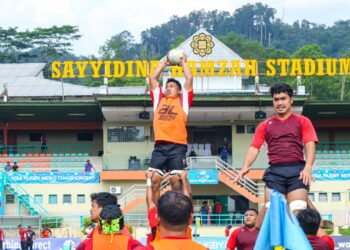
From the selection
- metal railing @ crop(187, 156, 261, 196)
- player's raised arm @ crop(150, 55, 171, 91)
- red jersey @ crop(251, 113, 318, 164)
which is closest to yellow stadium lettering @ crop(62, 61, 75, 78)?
metal railing @ crop(187, 156, 261, 196)

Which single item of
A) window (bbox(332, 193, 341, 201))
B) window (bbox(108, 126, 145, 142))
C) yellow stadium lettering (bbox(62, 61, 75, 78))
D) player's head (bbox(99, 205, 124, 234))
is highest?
yellow stadium lettering (bbox(62, 61, 75, 78))

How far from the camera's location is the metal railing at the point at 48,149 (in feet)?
192

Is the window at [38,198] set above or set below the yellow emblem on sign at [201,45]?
below

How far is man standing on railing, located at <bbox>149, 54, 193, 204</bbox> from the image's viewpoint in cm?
1521

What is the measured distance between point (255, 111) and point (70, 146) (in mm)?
11907

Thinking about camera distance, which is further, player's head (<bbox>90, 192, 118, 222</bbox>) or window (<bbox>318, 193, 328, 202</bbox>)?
window (<bbox>318, 193, 328, 202</bbox>)

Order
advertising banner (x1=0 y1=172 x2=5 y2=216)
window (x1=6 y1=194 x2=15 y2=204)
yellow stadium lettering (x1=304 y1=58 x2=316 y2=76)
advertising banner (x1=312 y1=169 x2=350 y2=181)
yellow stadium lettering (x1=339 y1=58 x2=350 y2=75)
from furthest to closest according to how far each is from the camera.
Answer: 1. yellow stadium lettering (x1=339 y1=58 x2=350 y2=75)
2. yellow stadium lettering (x1=304 y1=58 x2=316 y2=76)
3. advertising banner (x1=312 y1=169 x2=350 y2=181)
4. window (x1=6 y1=194 x2=15 y2=204)
5. advertising banner (x1=0 y1=172 x2=5 y2=216)

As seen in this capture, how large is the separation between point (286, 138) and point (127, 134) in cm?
4376

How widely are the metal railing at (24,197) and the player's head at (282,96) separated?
1564 inches

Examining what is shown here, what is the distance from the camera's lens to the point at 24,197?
52688 millimetres

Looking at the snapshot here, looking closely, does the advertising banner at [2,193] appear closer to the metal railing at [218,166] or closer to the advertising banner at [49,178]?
the advertising banner at [49,178]

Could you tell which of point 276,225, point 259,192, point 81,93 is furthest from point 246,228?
point 81,93

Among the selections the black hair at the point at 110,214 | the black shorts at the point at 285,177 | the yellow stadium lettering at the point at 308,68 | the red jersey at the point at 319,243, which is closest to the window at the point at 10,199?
the yellow stadium lettering at the point at 308,68

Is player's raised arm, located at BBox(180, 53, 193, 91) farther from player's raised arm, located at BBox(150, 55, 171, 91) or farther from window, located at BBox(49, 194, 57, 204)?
window, located at BBox(49, 194, 57, 204)
